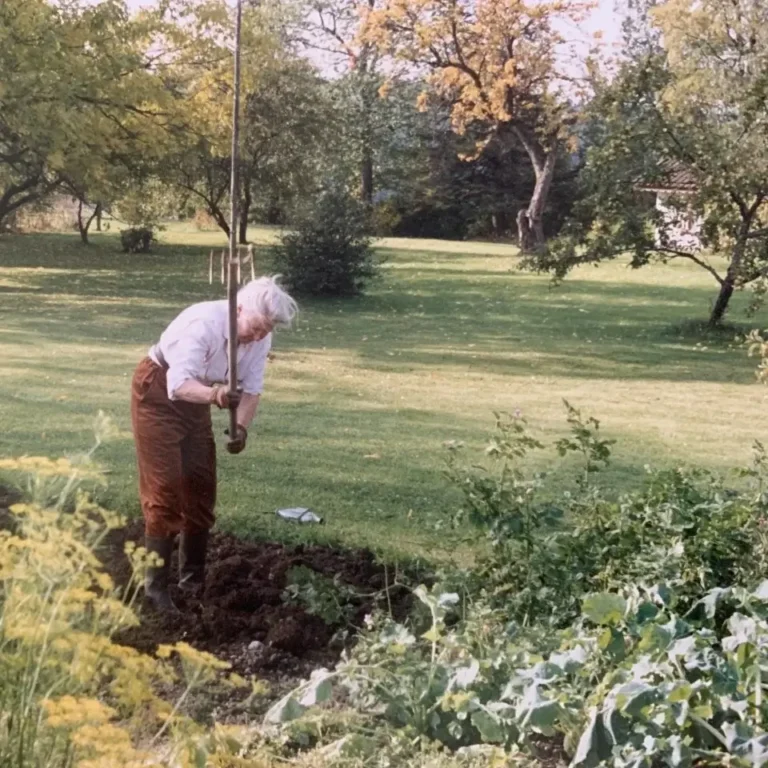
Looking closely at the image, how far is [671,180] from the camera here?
699 inches

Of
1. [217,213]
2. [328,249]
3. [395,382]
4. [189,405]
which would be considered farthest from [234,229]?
[217,213]

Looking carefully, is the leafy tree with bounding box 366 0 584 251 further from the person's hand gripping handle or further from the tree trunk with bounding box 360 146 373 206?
the person's hand gripping handle

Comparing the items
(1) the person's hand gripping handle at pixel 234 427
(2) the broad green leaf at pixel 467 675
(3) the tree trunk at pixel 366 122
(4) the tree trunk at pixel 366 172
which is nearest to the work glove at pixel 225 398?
(1) the person's hand gripping handle at pixel 234 427

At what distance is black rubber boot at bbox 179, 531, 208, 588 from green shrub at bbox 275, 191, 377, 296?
1716 cm

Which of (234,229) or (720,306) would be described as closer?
(234,229)

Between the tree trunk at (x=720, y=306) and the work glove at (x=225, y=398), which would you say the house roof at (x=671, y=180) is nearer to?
the tree trunk at (x=720, y=306)

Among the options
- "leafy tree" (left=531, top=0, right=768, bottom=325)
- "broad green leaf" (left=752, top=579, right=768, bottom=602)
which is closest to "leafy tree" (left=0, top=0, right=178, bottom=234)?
"leafy tree" (left=531, top=0, right=768, bottom=325)

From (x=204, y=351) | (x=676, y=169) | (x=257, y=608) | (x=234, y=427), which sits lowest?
(x=257, y=608)

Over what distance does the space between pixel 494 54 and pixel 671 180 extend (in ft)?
65.9

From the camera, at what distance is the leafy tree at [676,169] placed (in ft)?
55.2

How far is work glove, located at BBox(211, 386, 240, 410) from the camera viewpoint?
4316 mm

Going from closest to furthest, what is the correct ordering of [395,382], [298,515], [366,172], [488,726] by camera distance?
[488,726]
[298,515]
[395,382]
[366,172]

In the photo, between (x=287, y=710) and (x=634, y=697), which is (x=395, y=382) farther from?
(x=634, y=697)

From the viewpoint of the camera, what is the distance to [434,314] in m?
20.7
